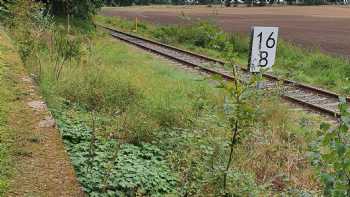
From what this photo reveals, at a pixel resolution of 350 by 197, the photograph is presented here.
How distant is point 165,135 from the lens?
4.98 m

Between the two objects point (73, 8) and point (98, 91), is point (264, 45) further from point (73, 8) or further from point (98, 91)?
point (73, 8)

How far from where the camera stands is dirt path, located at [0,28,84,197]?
2.68m

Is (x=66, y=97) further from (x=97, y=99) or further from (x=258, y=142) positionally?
(x=258, y=142)

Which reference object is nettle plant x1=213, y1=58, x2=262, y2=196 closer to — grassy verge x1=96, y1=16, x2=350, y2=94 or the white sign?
grassy verge x1=96, y1=16, x2=350, y2=94

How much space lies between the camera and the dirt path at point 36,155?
2682mm

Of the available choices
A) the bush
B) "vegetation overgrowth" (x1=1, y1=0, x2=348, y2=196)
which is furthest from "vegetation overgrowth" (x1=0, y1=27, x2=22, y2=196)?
the bush

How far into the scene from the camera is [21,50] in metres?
7.12

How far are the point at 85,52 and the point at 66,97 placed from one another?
11.8 ft

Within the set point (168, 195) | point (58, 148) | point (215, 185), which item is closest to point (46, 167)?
point (58, 148)

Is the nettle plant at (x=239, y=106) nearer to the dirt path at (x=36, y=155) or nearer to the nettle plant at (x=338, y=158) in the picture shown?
the nettle plant at (x=338, y=158)

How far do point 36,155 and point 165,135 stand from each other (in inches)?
80.8

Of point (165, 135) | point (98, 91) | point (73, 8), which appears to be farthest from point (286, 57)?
point (165, 135)

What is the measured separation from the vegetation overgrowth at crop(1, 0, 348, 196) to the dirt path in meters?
0.35

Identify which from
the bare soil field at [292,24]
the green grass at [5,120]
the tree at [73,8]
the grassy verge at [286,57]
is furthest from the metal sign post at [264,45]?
the tree at [73,8]
